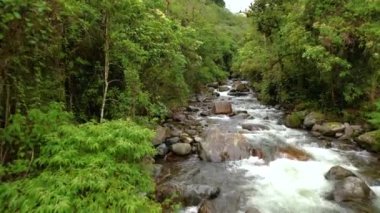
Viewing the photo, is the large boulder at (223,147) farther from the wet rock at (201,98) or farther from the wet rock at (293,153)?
the wet rock at (201,98)

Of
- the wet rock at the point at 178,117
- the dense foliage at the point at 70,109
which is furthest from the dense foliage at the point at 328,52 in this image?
the dense foliage at the point at 70,109

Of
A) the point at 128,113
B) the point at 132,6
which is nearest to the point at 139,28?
the point at 132,6

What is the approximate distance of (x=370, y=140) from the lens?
12555 millimetres

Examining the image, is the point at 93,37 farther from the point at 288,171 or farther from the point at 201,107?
the point at 201,107

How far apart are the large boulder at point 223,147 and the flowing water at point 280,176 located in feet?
0.98

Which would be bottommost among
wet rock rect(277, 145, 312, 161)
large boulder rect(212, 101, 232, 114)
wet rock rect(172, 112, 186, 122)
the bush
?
wet rock rect(277, 145, 312, 161)

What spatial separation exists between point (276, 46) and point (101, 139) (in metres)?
16.9

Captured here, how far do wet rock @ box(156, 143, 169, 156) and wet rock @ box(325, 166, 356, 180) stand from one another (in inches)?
215

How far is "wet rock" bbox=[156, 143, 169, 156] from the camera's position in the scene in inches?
473

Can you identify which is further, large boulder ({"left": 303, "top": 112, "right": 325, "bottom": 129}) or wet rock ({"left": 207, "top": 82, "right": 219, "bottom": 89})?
wet rock ({"left": 207, "top": 82, "right": 219, "bottom": 89})

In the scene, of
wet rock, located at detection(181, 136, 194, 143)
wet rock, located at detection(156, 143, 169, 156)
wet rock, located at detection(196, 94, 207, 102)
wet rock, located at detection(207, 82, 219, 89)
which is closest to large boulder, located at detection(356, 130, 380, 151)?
wet rock, located at detection(181, 136, 194, 143)

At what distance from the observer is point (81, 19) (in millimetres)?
8359

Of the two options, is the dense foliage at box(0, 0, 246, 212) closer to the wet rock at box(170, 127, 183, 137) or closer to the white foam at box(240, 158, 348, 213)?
the white foam at box(240, 158, 348, 213)

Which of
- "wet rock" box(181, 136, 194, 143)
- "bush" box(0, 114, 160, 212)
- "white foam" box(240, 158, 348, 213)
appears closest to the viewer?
"bush" box(0, 114, 160, 212)
